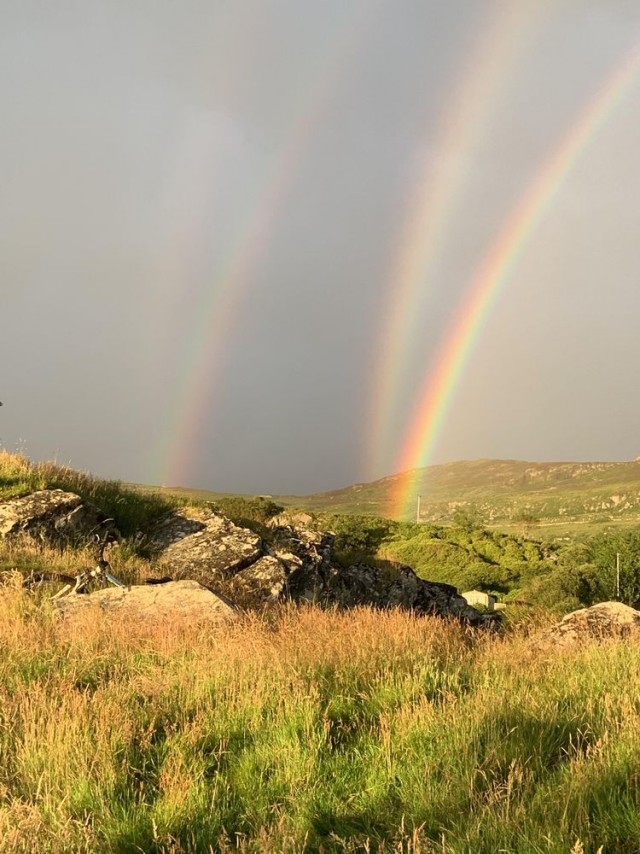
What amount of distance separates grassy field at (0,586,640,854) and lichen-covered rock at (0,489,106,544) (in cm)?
585

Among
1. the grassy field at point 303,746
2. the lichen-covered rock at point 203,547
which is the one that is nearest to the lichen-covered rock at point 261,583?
the lichen-covered rock at point 203,547

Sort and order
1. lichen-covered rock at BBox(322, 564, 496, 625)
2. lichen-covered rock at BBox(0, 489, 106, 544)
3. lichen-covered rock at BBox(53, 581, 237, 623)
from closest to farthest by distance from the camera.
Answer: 1. lichen-covered rock at BBox(53, 581, 237, 623)
2. lichen-covered rock at BBox(0, 489, 106, 544)
3. lichen-covered rock at BBox(322, 564, 496, 625)

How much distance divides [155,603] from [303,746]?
469 centimetres

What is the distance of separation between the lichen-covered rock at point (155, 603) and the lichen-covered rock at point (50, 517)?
3.97 metres

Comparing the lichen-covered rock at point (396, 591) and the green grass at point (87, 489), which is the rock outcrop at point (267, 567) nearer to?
the lichen-covered rock at point (396, 591)

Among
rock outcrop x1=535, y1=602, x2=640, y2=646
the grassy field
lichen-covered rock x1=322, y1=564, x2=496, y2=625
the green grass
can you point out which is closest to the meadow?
the grassy field

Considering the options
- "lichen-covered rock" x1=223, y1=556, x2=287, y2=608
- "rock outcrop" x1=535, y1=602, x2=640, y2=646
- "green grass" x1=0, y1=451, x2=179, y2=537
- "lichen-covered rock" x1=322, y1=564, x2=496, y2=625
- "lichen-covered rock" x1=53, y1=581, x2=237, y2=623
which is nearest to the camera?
"lichen-covered rock" x1=53, y1=581, x2=237, y2=623

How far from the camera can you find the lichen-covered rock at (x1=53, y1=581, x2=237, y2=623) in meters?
7.77

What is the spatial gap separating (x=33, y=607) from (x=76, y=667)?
7.71 feet

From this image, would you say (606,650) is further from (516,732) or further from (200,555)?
(200,555)

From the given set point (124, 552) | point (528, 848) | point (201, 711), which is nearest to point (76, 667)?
point (201, 711)

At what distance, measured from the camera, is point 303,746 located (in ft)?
13.9

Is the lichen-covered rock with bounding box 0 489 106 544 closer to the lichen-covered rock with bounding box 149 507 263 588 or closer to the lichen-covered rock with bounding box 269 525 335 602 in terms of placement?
the lichen-covered rock with bounding box 149 507 263 588

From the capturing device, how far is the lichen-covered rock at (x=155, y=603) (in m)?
7.77
